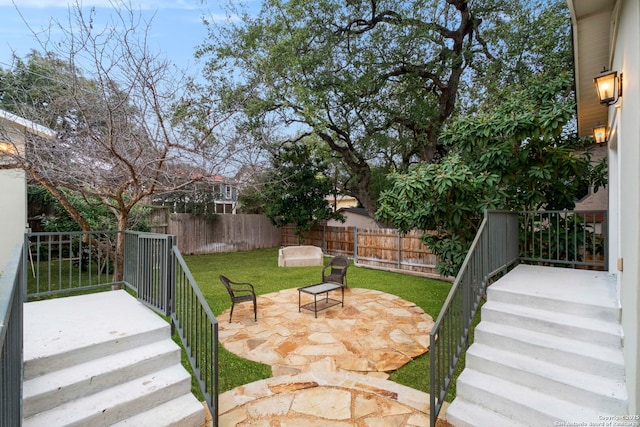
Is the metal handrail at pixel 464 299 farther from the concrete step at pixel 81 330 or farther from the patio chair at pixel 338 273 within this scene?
the patio chair at pixel 338 273

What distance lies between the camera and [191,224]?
45.9 ft

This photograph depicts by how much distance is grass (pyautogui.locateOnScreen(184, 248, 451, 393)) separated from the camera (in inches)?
149

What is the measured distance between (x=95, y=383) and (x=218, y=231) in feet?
40.4

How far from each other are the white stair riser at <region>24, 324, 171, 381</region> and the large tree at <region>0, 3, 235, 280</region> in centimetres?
232

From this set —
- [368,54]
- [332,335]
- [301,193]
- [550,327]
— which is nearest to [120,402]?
[332,335]

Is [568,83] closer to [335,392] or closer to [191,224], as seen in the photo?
[335,392]

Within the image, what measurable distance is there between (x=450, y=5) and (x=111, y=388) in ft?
43.3

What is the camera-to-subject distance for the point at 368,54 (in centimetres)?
1046

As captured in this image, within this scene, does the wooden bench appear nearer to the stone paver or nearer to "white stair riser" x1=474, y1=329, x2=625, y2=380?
the stone paver

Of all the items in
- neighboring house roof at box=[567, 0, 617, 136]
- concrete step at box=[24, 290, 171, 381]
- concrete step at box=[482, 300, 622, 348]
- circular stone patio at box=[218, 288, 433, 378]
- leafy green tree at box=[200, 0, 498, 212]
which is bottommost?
circular stone patio at box=[218, 288, 433, 378]

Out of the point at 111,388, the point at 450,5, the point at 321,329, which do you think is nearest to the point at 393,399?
the point at 321,329

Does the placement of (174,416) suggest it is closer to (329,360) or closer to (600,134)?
(329,360)

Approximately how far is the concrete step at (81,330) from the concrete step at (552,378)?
129 inches

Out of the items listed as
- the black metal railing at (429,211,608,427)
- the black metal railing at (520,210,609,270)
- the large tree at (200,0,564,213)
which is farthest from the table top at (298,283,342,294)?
the large tree at (200,0,564,213)
